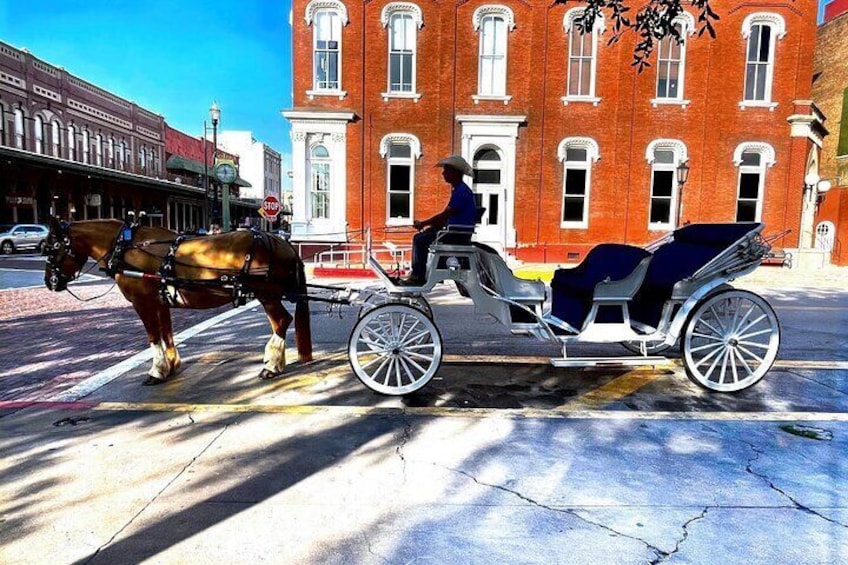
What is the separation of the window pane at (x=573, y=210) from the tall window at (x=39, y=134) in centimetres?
3422

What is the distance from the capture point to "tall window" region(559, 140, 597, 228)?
20844mm

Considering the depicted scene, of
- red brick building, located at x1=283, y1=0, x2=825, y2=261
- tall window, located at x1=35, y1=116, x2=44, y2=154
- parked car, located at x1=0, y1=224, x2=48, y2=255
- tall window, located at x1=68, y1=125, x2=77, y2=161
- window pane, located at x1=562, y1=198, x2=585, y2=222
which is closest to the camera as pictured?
red brick building, located at x1=283, y1=0, x2=825, y2=261

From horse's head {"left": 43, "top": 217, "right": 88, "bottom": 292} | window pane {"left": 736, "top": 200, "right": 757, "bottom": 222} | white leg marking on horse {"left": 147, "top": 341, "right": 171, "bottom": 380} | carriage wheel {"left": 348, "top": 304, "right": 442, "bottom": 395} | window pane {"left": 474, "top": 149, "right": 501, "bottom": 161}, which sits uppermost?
window pane {"left": 474, "top": 149, "right": 501, "bottom": 161}

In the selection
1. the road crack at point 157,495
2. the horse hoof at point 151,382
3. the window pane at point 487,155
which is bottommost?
the road crack at point 157,495

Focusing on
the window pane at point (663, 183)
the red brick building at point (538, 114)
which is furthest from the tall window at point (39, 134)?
the window pane at point (663, 183)

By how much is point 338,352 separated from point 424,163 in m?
14.7

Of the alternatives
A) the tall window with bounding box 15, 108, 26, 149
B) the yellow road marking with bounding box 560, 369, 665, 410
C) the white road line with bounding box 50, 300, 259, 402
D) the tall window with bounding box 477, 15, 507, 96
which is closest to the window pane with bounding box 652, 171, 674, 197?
the tall window with bounding box 477, 15, 507, 96

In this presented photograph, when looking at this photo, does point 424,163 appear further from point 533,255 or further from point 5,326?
point 5,326

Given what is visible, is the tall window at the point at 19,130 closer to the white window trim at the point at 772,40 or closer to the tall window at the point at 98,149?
the tall window at the point at 98,149

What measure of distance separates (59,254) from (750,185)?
22.8m

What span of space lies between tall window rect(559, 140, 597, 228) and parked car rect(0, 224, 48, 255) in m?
25.8

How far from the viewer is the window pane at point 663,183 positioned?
21109 mm

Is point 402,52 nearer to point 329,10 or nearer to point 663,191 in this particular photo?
point 329,10

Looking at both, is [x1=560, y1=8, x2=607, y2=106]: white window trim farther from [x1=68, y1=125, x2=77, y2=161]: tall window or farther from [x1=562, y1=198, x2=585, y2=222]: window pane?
[x1=68, y1=125, x2=77, y2=161]: tall window
